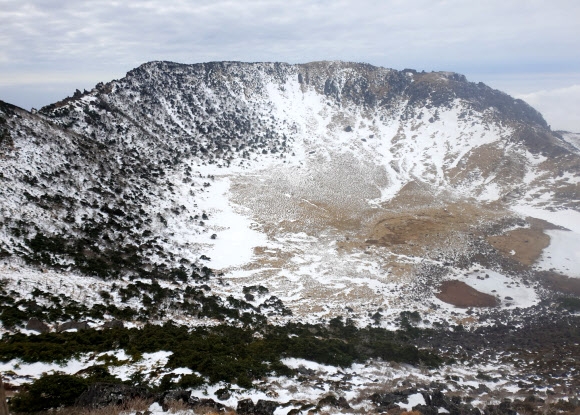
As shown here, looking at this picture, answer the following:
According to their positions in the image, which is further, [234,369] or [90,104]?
[90,104]

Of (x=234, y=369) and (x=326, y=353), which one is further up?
(x=234, y=369)

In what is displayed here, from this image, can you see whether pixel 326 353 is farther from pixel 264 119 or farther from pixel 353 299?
pixel 264 119

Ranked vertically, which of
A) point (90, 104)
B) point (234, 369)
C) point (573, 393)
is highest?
point (90, 104)

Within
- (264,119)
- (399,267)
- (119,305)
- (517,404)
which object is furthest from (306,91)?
(517,404)

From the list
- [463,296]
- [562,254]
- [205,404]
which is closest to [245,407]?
[205,404]

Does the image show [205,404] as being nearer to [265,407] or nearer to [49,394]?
[265,407]

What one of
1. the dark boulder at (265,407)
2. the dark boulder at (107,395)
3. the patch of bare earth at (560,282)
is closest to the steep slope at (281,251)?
the patch of bare earth at (560,282)

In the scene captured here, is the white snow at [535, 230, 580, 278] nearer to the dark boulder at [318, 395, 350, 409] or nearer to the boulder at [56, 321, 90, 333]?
the dark boulder at [318, 395, 350, 409]

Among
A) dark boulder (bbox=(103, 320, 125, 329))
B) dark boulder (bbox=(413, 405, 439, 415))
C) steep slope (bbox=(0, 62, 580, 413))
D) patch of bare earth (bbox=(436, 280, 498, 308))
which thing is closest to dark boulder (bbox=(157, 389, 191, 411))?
steep slope (bbox=(0, 62, 580, 413))
